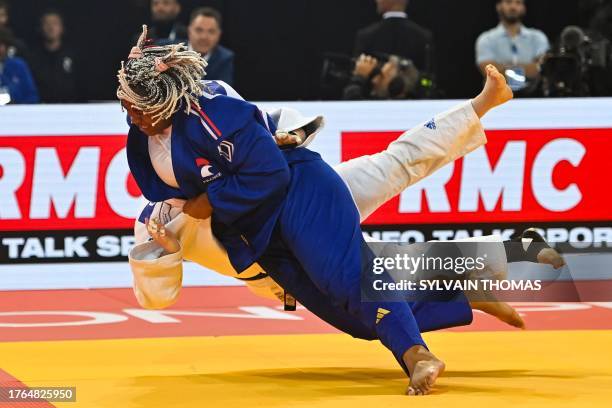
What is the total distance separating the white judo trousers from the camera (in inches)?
195

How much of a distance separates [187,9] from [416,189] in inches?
187

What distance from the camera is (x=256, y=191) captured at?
15.0ft

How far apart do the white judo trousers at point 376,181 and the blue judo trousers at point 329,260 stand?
0.91ft

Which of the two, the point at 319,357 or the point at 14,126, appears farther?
the point at 14,126

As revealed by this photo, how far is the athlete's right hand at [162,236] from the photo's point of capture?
15.9 feet

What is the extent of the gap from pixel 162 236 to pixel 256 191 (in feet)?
1.69

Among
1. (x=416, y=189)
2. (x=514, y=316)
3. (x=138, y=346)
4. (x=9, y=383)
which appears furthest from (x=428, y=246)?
(x=416, y=189)

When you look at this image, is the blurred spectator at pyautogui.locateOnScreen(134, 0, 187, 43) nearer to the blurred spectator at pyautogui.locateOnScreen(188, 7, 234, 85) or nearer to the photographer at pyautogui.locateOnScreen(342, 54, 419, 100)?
the blurred spectator at pyautogui.locateOnScreen(188, 7, 234, 85)

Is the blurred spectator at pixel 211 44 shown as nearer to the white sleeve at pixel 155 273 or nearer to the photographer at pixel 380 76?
the photographer at pixel 380 76

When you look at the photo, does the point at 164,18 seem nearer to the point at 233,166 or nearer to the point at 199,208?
the point at 199,208

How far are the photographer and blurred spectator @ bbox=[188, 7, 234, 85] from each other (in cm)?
99

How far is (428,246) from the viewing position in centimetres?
534

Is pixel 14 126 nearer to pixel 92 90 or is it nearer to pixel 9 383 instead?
pixel 9 383

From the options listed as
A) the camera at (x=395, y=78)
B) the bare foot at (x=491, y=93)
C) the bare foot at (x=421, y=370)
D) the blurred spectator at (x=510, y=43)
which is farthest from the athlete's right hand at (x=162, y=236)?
the blurred spectator at (x=510, y=43)
